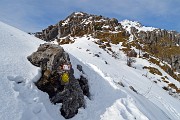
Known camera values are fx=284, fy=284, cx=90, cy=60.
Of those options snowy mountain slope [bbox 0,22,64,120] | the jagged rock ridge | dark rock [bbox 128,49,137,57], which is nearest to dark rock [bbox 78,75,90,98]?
snowy mountain slope [bbox 0,22,64,120]

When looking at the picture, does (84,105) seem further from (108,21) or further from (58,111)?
(108,21)

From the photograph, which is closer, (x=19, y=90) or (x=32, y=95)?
(x=19, y=90)

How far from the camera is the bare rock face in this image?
47.0 ft

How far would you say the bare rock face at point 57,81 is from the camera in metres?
14.3

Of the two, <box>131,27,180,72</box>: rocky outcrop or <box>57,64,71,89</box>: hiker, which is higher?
<box>57,64,71,89</box>: hiker

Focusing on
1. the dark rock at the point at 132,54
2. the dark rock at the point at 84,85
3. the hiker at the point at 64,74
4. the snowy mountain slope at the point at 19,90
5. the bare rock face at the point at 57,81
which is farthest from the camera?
the dark rock at the point at 132,54

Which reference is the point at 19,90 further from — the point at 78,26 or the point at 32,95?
the point at 78,26

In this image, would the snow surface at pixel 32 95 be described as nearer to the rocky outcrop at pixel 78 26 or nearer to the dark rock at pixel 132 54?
the dark rock at pixel 132 54

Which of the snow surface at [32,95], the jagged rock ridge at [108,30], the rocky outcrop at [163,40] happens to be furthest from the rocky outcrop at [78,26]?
the snow surface at [32,95]

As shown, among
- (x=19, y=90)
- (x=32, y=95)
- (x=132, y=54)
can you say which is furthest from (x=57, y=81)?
(x=132, y=54)

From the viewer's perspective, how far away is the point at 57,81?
15.0 metres

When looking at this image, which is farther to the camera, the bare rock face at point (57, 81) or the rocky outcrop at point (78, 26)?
the rocky outcrop at point (78, 26)

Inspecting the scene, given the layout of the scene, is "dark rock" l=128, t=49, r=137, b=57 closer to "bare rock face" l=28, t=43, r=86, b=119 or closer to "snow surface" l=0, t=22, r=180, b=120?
"snow surface" l=0, t=22, r=180, b=120

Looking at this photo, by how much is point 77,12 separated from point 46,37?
95.7 feet
